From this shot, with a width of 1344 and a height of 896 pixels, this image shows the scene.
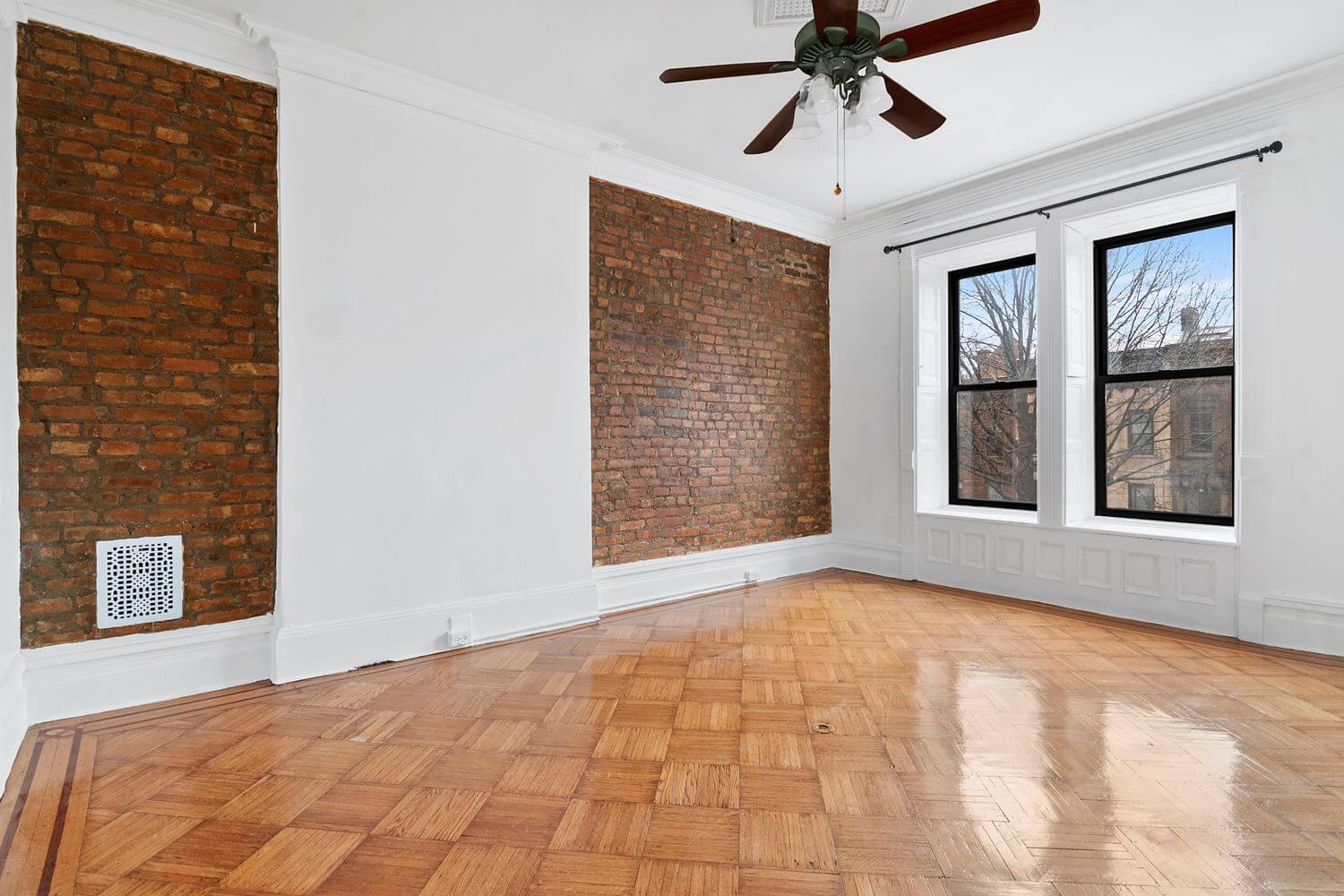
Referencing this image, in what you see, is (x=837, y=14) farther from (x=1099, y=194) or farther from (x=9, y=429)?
(x=9, y=429)

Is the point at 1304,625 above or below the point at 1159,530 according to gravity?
below

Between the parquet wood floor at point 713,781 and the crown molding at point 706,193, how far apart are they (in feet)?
10.5

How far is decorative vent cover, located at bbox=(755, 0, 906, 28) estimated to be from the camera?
2.91 meters

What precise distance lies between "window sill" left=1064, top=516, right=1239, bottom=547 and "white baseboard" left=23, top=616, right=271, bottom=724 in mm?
5063

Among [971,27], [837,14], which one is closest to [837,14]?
[837,14]

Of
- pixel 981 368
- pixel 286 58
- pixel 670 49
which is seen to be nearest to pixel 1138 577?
pixel 981 368

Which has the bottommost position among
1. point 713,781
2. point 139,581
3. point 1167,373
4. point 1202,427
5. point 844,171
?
point 713,781

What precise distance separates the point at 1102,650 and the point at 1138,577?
93 centimetres

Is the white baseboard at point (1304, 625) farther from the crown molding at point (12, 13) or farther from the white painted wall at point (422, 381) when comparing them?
the crown molding at point (12, 13)

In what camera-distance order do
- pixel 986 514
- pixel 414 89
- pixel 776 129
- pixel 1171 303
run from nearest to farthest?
pixel 776 129, pixel 414 89, pixel 1171 303, pixel 986 514

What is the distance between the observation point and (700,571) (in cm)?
528

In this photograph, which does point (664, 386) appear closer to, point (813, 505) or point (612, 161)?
point (612, 161)

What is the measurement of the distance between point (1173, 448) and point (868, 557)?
7.76 feet

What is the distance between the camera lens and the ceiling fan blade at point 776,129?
3.14 meters
